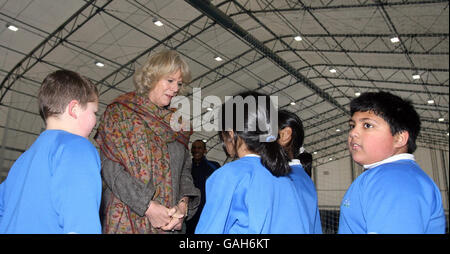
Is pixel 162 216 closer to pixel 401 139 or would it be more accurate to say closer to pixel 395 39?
pixel 401 139

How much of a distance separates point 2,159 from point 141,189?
2875 mm

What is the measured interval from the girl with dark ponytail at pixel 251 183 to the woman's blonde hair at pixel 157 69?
0.43 meters

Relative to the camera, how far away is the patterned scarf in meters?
1.68

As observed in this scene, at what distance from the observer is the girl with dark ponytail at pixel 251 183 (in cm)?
150

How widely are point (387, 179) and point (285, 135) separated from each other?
1128mm

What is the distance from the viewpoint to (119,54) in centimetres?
1093

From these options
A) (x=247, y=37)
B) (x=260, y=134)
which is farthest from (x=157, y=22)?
(x=260, y=134)

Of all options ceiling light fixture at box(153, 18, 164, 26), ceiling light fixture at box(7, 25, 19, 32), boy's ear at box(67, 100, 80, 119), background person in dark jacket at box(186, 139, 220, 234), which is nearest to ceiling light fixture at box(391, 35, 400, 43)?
ceiling light fixture at box(153, 18, 164, 26)

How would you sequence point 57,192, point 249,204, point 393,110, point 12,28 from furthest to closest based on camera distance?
point 12,28 < point 393,110 < point 249,204 < point 57,192

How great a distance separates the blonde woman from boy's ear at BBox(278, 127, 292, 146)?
0.66 metres

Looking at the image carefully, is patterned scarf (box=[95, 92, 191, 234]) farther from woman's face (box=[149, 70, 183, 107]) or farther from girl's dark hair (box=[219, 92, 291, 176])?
girl's dark hair (box=[219, 92, 291, 176])

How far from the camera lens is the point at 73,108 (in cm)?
135

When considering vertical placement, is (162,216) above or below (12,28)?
below
